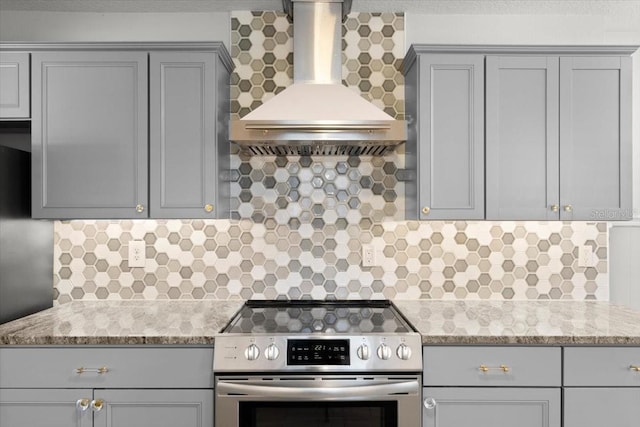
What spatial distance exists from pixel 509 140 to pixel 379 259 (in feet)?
2.98

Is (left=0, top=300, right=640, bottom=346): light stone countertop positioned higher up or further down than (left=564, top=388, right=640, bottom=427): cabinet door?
higher up

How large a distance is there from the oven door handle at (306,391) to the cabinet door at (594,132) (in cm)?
126

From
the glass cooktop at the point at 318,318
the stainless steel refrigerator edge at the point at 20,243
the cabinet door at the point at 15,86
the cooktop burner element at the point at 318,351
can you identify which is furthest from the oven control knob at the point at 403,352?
the cabinet door at the point at 15,86

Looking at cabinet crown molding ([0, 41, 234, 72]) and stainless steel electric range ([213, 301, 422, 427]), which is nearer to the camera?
stainless steel electric range ([213, 301, 422, 427])

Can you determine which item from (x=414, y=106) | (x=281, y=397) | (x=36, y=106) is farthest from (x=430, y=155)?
(x=36, y=106)

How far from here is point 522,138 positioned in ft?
7.39

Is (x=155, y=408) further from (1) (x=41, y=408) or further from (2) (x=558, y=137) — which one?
(2) (x=558, y=137)

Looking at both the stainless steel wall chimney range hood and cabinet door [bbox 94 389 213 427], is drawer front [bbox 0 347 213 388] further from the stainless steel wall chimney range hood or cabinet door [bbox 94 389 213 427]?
the stainless steel wall chimney range hood

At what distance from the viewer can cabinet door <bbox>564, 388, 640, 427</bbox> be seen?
1.85 metres

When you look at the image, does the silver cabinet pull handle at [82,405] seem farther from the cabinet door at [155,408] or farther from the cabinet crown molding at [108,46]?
the cabinet crown molding at [108,46]

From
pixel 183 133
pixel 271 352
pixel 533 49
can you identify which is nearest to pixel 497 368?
pixel 271 352

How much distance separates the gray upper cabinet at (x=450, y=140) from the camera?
2.25m

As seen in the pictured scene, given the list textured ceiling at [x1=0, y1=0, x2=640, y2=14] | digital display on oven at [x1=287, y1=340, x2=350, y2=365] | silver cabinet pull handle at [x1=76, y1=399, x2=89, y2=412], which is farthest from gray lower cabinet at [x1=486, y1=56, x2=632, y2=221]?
silver cabinet pull handle at [x1=76, y1=399, x2=89, y2=412]

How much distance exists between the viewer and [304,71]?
2.38 meters
